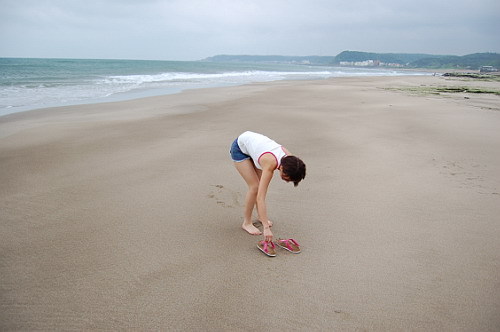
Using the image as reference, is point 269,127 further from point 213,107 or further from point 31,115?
point 31,115

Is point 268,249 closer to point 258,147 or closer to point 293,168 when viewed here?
point 293,168

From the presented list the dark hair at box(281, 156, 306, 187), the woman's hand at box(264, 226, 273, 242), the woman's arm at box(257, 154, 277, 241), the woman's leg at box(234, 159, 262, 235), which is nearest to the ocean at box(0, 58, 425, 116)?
the woman's leg at box(234, 159, 262, 235)

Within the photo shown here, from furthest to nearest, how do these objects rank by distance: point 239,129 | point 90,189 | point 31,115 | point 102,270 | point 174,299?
point 31,115, point 239,129, point 90,189, point 102,270, point 174,299

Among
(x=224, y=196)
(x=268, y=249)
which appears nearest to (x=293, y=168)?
(x=268, y=249)

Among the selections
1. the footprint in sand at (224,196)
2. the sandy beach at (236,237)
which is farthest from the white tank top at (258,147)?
the footprint in sand at (224,196)

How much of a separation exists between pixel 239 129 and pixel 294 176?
17.7 feet

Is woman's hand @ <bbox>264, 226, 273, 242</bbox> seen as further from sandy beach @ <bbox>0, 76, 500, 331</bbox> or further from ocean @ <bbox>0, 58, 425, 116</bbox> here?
ocean @ <bbox>0, 58, 425, 116</bbox>

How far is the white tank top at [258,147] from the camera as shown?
2.98 meters

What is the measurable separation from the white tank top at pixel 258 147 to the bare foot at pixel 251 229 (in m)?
0.76

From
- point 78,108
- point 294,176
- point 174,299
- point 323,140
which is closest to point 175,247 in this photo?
point 174,299

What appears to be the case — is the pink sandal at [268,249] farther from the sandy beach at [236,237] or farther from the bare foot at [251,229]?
the bare foot at [251,229]

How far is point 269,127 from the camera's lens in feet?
26.8

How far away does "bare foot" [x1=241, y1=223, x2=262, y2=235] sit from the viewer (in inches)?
135

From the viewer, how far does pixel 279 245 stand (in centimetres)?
319
